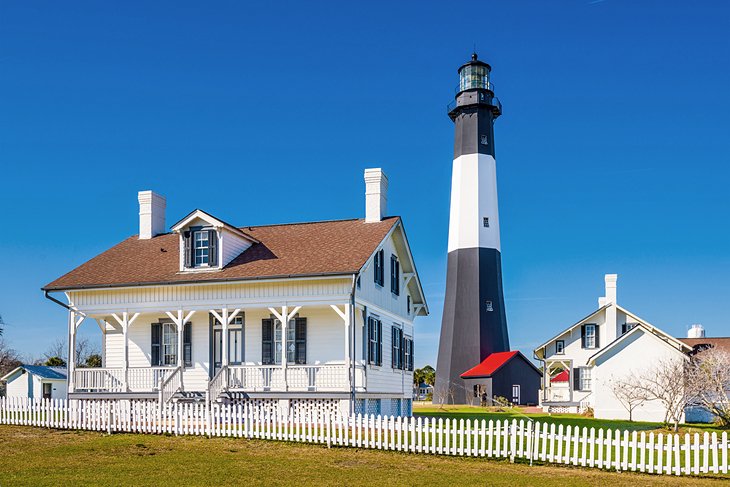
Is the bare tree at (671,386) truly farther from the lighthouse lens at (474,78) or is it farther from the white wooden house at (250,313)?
the lighthouse lens at (474,78)

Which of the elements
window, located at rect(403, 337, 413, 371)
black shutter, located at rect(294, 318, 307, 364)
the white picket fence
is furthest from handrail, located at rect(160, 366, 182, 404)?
window, located at rect(403, 337, 413, 371)

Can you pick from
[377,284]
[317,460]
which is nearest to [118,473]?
[317,460]

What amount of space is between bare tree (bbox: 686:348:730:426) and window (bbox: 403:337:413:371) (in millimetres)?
10045

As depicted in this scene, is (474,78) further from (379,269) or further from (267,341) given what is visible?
(267,341)

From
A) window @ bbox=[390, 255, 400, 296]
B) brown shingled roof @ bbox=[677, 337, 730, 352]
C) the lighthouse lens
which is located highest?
the lighthouse lens

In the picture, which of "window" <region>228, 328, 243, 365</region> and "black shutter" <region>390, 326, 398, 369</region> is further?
"black shutter" <region>390, 326, 398, 369</region>

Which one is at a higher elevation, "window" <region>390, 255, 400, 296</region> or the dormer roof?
the dormer roof

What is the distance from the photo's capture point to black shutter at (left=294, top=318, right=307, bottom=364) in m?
24.5

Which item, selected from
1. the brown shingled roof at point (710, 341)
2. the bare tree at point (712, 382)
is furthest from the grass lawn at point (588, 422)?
the brown shingled roof at point (710, 341)

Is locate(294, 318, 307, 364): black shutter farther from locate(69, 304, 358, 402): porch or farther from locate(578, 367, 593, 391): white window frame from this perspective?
locate(578, 367, 593, 391): white window frame

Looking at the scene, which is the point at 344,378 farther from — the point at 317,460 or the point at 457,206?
the point at 457,206

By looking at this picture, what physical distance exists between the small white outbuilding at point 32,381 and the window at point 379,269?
102 feet

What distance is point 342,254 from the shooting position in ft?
79.0

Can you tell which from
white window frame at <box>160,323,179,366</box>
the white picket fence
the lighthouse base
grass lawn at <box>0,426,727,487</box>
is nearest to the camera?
grass lawn at <box>0,426,727,487</box>
